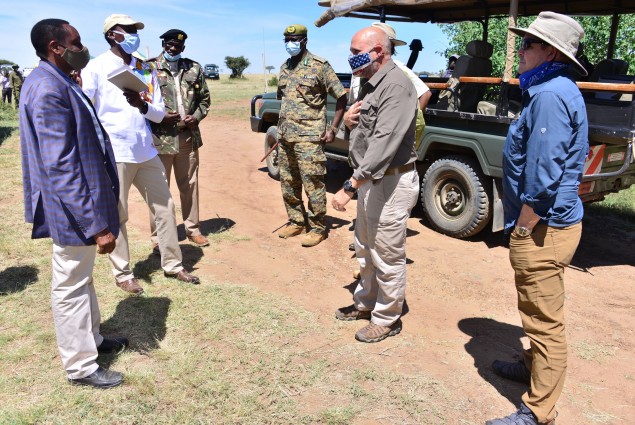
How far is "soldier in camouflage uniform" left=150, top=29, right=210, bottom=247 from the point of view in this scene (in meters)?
4.62

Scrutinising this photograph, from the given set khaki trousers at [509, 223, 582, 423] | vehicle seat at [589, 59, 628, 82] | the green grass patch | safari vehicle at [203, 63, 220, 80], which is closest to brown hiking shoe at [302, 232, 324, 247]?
khaki trousers at [509, 223, 582, 423]

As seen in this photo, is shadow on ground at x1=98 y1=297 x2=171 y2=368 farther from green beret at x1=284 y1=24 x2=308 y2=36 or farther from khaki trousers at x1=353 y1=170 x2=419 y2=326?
green beret at x1=284 y1=24 x2=308 y2=36

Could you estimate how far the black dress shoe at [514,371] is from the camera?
2.95 m

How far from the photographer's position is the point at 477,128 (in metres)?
5.05

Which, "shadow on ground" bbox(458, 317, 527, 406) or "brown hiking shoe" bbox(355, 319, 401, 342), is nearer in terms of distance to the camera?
"shadow on ground" bbox(458, 317, 527, 406)

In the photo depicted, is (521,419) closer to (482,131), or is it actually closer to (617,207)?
(482,131)

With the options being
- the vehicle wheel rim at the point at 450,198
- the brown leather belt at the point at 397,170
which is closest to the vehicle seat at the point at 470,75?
the vehicle wheel rim at the point at 450,198

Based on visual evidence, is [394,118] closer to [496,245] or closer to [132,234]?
[496,245]

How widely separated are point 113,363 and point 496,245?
383cm

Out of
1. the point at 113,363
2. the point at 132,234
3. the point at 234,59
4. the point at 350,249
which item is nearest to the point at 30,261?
the point at 132,234

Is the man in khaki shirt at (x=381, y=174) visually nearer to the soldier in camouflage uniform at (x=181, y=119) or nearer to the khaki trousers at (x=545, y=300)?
the khaki trousers at (x=545, y=300)

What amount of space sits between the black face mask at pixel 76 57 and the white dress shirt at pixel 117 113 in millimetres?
978

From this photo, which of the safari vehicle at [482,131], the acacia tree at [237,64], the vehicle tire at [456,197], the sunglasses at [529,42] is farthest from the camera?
the acacia tree at [237,64]

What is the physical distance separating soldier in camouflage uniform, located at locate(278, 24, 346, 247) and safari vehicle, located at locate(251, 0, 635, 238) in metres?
1.15
